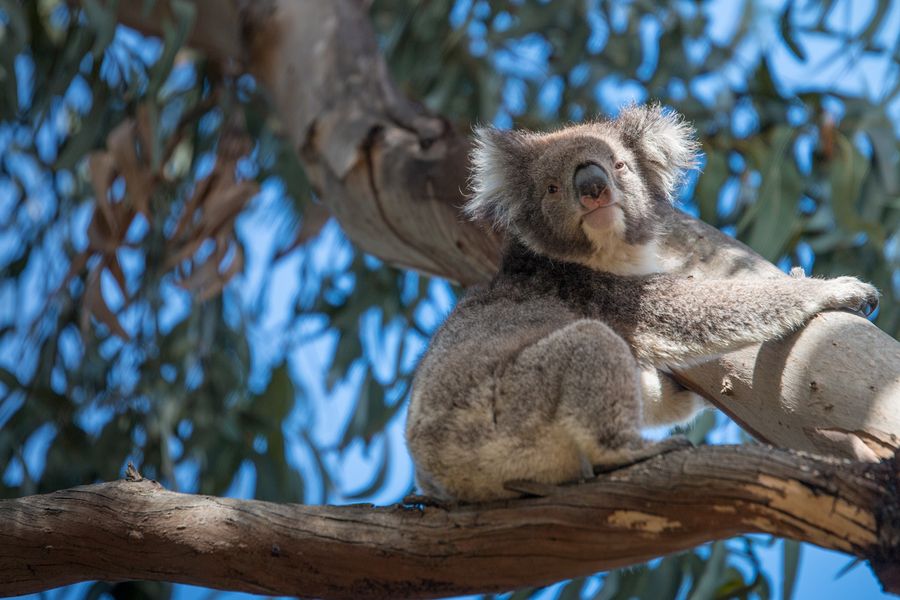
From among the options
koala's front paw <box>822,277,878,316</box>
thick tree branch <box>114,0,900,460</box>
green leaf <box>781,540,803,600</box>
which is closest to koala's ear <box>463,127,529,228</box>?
thick tree branch <box>114,0,900,460</box>

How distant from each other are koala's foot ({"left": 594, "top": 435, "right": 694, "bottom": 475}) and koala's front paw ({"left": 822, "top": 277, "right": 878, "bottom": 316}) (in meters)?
0.70

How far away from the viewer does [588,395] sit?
2445 mm

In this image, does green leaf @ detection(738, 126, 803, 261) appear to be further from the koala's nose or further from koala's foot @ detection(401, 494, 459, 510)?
koala's foot @ detection(401, 494, 459, 510)

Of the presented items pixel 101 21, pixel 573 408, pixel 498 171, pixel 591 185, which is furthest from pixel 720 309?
pixel 101 21

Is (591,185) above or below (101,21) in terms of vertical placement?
below

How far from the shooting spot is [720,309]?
2881mm

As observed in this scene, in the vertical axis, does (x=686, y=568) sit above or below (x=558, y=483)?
above

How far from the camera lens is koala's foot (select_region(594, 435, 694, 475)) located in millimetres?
2277

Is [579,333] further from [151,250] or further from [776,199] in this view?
[151,250]

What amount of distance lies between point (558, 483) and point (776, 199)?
6.62ft

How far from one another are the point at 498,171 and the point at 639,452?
1383 millimetres

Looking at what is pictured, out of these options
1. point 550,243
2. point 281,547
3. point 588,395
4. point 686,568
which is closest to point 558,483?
point 588,395

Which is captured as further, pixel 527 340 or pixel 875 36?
pixel 875 36

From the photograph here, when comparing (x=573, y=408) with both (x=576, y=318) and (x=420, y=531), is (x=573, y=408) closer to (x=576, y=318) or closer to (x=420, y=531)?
(x=420, y=531)
